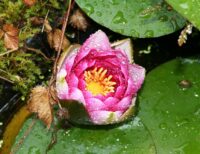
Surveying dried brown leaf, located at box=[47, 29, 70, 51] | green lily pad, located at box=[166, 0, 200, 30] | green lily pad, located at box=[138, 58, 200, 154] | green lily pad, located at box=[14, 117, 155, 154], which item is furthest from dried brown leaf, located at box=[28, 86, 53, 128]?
green lily pad, located at box=[166, 0, 200, 30]

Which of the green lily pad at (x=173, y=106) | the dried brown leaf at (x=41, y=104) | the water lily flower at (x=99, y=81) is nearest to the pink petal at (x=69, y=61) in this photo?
the water lily flower at (x=99, y=81)

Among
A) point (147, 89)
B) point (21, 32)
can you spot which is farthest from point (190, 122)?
point (21, 32)

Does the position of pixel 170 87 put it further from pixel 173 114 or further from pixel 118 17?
pixel 118 17

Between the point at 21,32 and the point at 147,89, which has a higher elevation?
the point at 21,32

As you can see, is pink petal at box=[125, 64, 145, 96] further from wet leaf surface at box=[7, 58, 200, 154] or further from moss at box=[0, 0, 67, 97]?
moss at box=[0, 0, 67, 97]

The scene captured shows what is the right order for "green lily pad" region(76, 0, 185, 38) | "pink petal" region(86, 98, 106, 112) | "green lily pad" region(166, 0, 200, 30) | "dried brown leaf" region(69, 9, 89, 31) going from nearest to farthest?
"green lily pad" region(166, 0, 200, 30)
"pink petal" region(86, 98, 106, 112)
"green lily pad" region(76, 0, 185, 38)
"dried brown leaf" region(69, 9, 89, 31)

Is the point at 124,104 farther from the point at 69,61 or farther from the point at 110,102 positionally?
the point at 69,61

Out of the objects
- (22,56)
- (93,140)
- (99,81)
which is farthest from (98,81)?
(22,56)
